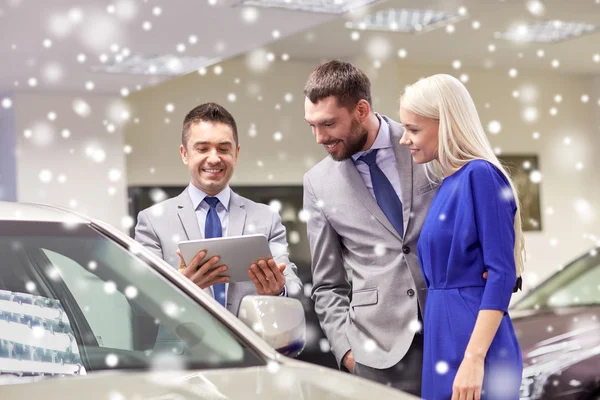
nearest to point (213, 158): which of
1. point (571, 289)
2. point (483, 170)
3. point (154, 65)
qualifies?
point (483, 170)

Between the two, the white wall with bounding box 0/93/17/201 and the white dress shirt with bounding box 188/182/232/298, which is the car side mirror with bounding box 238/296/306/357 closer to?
the white dress shirt with bounding box 188/182/232/298

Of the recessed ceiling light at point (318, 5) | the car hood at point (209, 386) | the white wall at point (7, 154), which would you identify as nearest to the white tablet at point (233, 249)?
the car hood at point (209, 386)

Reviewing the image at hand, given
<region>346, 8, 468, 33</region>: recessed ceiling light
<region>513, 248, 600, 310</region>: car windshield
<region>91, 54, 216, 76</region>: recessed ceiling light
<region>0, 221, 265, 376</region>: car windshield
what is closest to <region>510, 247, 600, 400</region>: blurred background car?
<region>513, 248, 600, 310</region>: car windshield

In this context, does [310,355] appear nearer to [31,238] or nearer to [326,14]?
[326,14]

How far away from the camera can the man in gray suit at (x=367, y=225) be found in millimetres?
2283

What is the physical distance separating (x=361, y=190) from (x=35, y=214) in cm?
95

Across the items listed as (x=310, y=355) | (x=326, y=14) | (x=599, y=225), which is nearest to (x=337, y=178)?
(x=310, y=355)

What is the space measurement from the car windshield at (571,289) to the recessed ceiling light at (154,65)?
4.05 m

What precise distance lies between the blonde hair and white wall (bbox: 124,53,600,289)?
674 cm

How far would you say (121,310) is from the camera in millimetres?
1997

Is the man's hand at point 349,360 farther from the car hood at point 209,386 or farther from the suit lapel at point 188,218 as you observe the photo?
the car hood at point 209,386

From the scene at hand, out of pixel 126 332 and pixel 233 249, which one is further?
pixel 233 249

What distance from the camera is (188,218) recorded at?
8.61ft

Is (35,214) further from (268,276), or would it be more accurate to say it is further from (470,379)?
(470,379)
